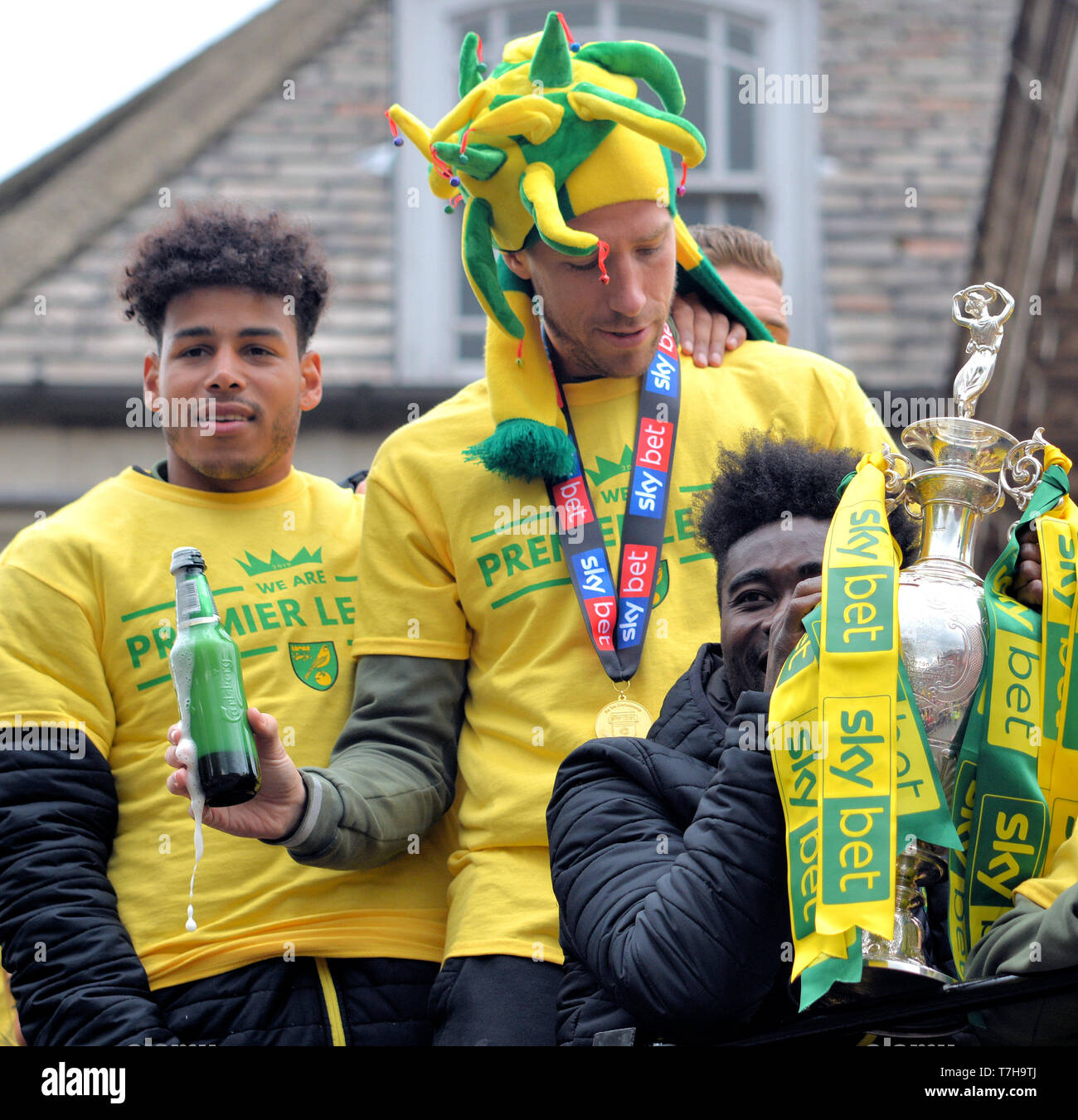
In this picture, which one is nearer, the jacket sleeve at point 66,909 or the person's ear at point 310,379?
the jacket sleeve at point 66,909

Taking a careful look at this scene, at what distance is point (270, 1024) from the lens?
3.61 metres

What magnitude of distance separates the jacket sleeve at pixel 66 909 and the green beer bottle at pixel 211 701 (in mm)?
619

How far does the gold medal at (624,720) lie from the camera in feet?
11.7

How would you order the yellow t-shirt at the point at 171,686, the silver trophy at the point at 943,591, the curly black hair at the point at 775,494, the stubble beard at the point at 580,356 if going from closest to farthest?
the silver trophy at the point at 943,591 < the curly black hair at the point at 775,494 < the yellow t-shirt at the point at 171,686 < the stubble beard at the point at 580,356

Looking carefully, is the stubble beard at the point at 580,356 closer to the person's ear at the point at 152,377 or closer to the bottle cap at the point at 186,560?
the person's ear at the point at 152,377

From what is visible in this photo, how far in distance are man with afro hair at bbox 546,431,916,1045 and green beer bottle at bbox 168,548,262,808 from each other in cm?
Answer: 55

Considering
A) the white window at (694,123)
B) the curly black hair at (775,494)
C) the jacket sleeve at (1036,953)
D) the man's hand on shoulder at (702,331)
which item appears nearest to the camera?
the jacket sleeve at (1036,953)


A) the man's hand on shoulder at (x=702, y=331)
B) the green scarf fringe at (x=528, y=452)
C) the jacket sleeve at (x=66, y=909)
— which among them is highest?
the man's hand on shoulder at (x=702, y=331)

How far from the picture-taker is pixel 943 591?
9.12 ft

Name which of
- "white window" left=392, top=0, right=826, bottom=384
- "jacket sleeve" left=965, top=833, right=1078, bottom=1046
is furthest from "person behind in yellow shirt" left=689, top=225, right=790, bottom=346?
"white window" left=392, top=0, right=826, bottom=384

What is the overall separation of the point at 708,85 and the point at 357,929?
288 inches

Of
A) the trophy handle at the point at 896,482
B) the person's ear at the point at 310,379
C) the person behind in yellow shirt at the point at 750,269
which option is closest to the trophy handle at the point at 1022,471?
the trophy handle at the point at 896,482
